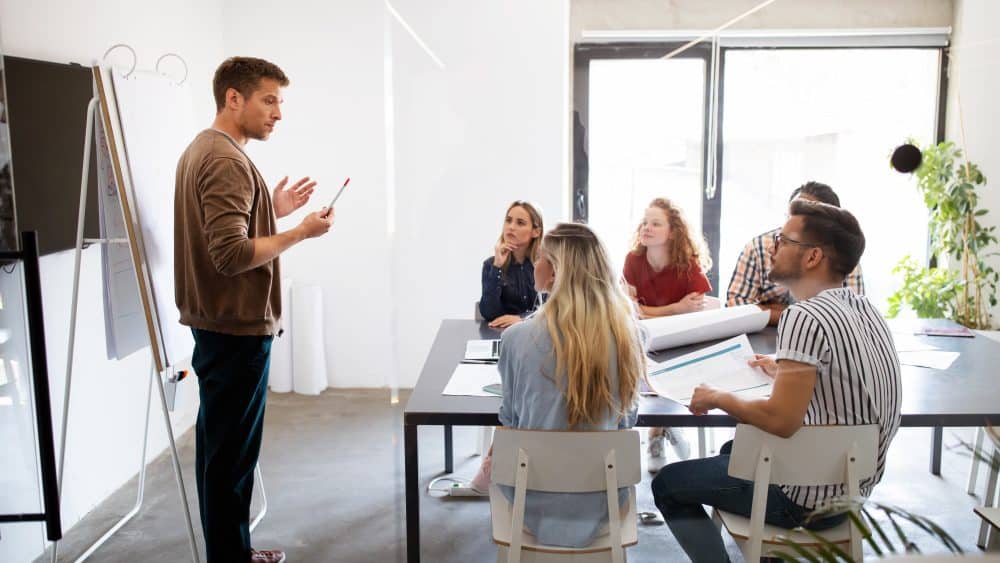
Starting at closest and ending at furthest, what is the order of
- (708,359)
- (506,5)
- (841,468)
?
1. (841,468)
2. (708,359)
3. (506,5)

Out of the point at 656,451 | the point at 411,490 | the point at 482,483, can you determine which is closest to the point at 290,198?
the point at 411,490

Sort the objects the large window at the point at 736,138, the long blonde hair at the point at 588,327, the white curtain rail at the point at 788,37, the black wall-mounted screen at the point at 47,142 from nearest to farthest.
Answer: the long blonde hair at the point at 588,327 < the black wall-mounted screen at the point at 47,142 < the white curtain rail at the point at 788,37 < the large window at the point at 736,138

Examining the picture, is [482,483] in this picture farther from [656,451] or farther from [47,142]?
[47,142]

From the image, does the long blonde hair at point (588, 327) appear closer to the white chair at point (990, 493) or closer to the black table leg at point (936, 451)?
the white chair at point (990, 493)

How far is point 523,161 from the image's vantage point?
4.18 meters

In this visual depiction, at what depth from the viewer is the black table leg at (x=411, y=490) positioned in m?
1.97

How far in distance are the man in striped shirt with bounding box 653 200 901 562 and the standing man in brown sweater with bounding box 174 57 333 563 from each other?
1.15 m

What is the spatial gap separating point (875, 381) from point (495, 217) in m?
2.65

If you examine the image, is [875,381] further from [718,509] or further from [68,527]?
[68,527]

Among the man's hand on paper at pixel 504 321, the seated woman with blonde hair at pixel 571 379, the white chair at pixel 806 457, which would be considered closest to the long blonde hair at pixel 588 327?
the seated woman with blonde hair at pixel 571 379

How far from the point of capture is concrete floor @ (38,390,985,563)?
260 centimetres

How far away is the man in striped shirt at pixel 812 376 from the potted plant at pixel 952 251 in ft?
4.37

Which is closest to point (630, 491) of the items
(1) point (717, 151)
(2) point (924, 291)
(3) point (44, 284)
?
(3) point (44, 284)

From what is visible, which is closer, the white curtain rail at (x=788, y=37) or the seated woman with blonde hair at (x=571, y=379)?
the seated woman with blonde hair at (x=571, y=379)
